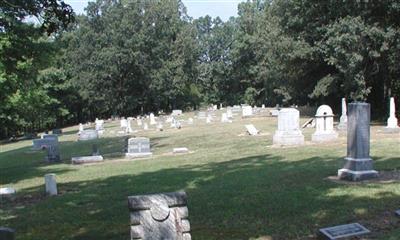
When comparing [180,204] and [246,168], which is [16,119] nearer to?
[246,168]

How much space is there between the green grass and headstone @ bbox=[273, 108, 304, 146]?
126 centimetres

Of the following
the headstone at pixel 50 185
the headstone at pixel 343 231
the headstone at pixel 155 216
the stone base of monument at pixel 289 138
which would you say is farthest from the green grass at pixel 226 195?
the headstone at pixel 155 216

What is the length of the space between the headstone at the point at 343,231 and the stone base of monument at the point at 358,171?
184 inches

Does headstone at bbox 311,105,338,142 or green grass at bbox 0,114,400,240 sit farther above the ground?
headstone at bbox 311,105,338,142

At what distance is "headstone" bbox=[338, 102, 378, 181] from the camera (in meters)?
12.1

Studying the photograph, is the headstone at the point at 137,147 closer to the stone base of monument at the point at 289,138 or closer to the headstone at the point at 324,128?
the stone base of monument at the point at 289,138

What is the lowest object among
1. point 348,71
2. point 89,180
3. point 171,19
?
point 89,180

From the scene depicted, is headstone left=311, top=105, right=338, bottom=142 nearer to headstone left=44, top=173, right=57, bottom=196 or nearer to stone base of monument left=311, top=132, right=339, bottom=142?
stone base of monument left=311, top=132, right=339, bottom=142

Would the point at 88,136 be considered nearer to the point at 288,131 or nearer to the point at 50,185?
the point at 288,131

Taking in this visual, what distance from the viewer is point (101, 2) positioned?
81.4m

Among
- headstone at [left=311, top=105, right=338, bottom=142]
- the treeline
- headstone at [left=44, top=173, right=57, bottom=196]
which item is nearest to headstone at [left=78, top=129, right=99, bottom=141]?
the treeline

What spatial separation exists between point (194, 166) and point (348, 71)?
60.9 ft

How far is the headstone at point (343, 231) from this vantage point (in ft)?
23.4

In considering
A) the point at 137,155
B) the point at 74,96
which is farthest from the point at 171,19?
the point at 137,155
